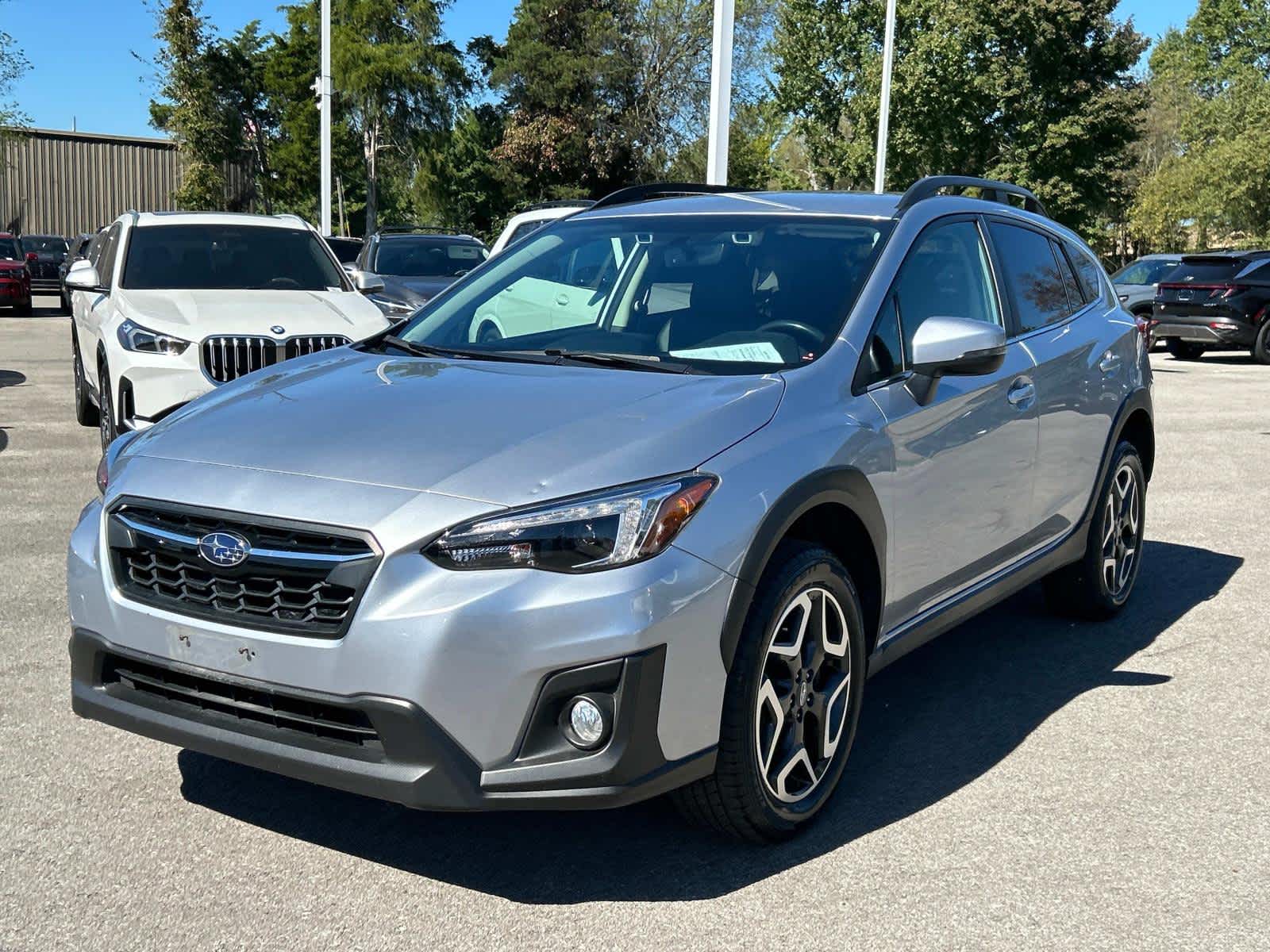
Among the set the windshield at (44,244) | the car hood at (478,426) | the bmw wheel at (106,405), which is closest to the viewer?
the car hood at (478,426)

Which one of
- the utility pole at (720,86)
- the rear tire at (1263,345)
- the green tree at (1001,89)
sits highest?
the green tree at (1001,89)

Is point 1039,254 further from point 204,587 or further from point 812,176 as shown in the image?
point 812,176

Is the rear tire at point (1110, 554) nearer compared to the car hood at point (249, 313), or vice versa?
the rear tire at point (1110, 554)

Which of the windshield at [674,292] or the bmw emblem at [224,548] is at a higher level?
the windshield at [674,292]

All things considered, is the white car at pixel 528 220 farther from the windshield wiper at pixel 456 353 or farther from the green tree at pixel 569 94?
the green tree at pixel 569 94

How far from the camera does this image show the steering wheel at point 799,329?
4047mm

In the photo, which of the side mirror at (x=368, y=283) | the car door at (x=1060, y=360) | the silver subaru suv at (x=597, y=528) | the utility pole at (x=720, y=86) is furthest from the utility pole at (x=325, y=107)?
the silver subaru suv at (x=597, y=528)

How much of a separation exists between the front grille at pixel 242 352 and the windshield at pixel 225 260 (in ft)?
4.51

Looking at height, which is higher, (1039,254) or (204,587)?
(1039,254)

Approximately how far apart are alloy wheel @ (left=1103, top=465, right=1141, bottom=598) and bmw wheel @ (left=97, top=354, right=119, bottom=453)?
19.8ft

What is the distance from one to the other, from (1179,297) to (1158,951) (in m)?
20.9

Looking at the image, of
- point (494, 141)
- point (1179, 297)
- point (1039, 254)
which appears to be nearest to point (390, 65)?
point (494, 141)

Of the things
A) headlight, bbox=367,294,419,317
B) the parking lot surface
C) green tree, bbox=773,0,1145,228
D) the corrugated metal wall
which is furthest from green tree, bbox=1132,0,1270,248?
the parking lot surface

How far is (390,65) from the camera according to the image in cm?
5391
